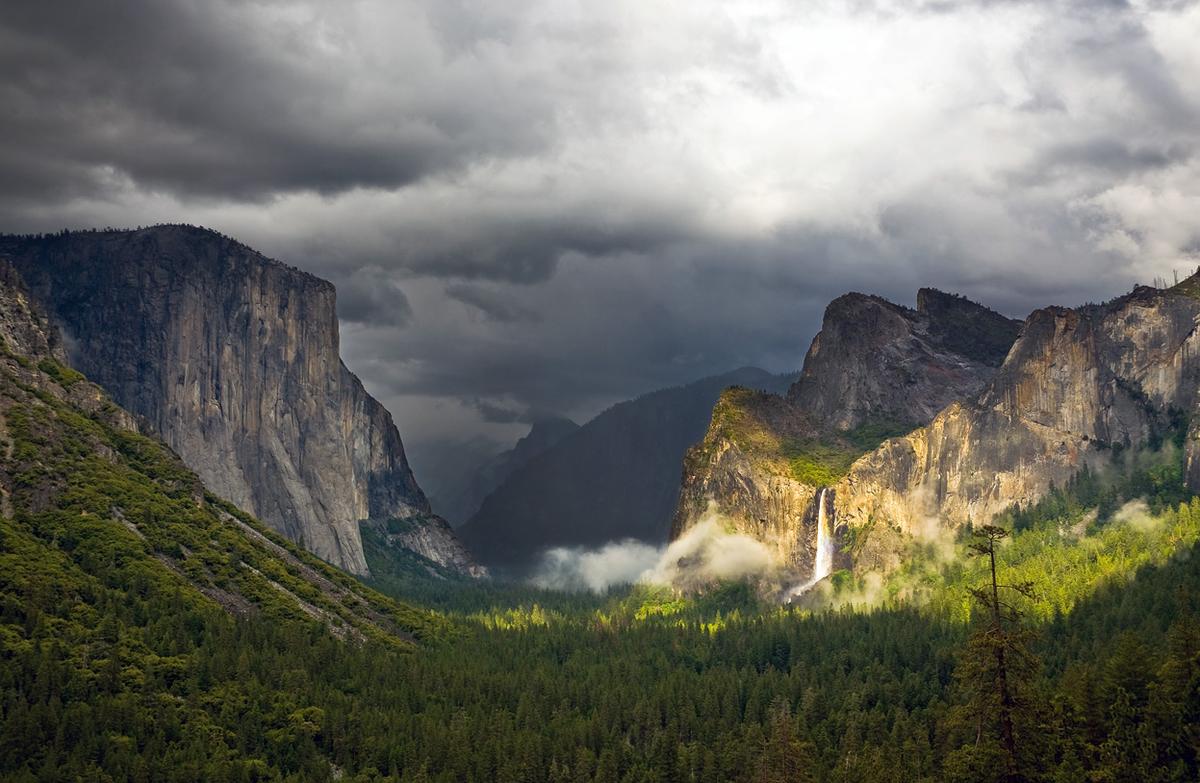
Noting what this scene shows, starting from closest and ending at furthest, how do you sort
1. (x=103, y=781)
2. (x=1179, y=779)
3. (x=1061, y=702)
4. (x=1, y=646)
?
1. (x=1179, y=779)
2. (x=1061, y=702)
3. (x=103, y=781)
4. (x=1, y=646)

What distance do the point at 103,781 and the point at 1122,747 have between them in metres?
121

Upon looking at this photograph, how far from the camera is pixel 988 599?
295 ft

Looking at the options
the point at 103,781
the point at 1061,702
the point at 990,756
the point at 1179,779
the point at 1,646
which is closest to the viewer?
the point at 990,756

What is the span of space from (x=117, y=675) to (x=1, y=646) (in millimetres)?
16674

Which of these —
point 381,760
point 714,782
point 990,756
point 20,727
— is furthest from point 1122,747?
point 20,727

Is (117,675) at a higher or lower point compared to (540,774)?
higher

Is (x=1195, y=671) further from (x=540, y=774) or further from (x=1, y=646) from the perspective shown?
(x=1, y=646)

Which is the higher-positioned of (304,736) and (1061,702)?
(1061,702)

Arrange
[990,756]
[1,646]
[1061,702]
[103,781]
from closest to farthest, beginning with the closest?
[990,756], [1061,702], [103,781], [1,646]

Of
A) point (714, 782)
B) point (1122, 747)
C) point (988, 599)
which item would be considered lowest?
point (714, 782)

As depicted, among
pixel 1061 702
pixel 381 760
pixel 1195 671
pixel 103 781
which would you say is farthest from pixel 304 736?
pixel 1195 671

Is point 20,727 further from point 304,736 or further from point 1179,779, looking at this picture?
point 1179,779

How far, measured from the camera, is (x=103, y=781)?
539ft

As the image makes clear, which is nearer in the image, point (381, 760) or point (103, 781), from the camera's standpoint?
point (103, 781)
